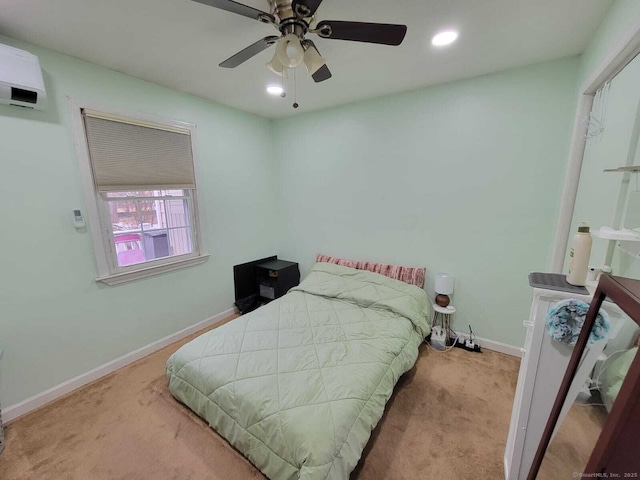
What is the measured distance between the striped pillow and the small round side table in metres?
0.29

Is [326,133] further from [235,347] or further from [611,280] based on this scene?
[611,280]

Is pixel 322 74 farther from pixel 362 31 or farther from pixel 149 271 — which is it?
pixel 149 271

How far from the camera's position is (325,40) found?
1722 mm

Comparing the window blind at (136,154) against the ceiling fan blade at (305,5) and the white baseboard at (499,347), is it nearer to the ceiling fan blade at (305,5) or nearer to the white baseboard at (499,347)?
the ceiling fan blade at (305,5)

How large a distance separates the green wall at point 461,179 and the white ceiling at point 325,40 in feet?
0.84

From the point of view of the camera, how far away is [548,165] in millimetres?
2088

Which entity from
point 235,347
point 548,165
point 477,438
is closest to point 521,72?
point 548,165

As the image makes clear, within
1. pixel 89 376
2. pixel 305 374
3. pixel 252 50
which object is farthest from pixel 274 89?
pixel 89 376

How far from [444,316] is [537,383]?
5.03 ft

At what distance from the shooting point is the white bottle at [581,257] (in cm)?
112

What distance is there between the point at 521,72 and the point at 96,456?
13.4 feet

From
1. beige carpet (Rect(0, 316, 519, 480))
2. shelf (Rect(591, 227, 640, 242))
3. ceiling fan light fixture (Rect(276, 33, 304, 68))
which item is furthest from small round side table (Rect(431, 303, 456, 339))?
ceiling fan light fixture (Rect(276, 33, 304, 68))

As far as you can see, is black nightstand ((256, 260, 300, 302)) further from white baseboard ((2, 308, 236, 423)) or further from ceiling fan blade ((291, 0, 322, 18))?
ceiling fan blade ((291, 0, 322, 18))

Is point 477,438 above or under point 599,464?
under
